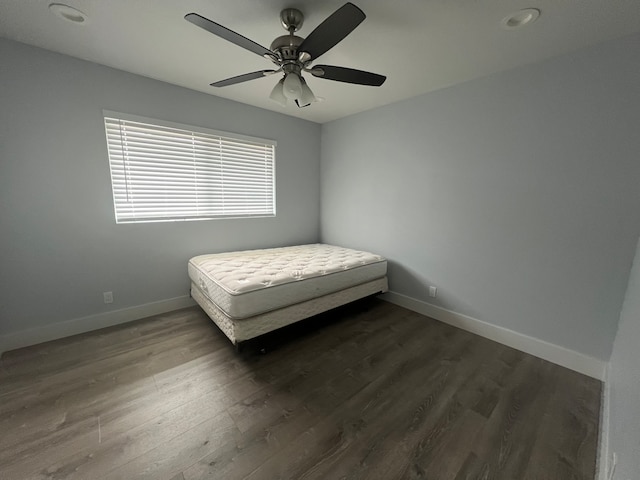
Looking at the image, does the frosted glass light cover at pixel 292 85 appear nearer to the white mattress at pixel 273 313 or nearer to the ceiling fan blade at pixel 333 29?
the ceiling fan blade at pixel 333 29

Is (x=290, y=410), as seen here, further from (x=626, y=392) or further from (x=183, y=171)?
(x=183, y=171)

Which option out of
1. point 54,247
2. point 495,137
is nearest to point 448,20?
point 495,137

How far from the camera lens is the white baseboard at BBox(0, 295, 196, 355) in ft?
6.97

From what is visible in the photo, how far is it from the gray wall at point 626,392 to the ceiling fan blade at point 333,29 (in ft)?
6.72

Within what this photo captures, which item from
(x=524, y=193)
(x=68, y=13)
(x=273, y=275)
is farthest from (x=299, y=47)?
(x=524, y=193)

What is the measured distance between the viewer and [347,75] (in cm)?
173

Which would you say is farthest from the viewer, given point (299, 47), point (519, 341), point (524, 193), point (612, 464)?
point (519, 341)

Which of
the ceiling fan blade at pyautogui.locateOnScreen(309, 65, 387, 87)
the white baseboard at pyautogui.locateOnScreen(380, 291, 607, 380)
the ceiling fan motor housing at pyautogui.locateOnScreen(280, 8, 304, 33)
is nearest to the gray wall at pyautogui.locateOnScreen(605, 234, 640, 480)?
the white baseboard at pyautogui.locateOnScreen(380, 291, 607, 380)

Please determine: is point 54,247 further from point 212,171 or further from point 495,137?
point 495,137

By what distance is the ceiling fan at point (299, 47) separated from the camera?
1.28 m

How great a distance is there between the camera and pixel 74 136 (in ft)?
7.26

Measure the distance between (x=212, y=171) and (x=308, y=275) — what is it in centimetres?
180

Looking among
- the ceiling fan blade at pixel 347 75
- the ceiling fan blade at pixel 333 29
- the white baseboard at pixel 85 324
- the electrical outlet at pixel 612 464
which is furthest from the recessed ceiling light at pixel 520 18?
the white baseboard at pixel 85 324

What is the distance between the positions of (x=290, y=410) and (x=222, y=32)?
2244mm
